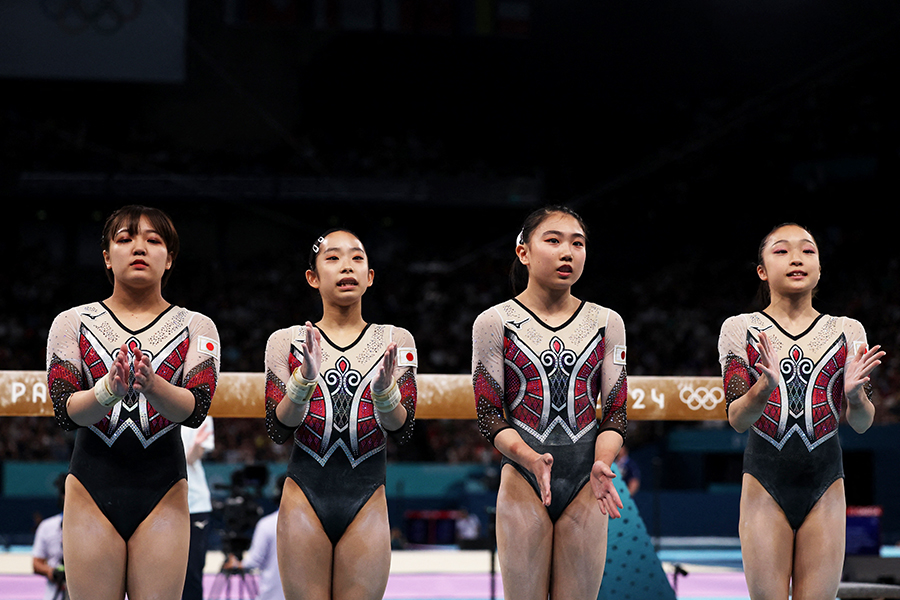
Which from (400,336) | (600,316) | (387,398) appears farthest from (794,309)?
(387,398)

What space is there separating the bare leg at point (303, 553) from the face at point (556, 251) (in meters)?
1.34

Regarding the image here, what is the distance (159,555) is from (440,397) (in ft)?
7.07

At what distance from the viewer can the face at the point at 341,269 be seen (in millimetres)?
4094

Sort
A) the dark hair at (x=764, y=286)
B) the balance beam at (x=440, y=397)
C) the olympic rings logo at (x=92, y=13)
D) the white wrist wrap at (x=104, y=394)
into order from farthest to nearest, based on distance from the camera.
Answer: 1. the olympic rings logo at (x=92, y=13)
2. the balance beam at (x=440, y=397)
3. the dark hair at (x=764, y=286)
4. the white wrist wrap at (x=104, y=394)

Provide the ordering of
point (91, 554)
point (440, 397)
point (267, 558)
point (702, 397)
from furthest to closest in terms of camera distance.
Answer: point (267, 558), point (702, 397), point (440, 397), point (91, 554)

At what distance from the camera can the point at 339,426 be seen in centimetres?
396

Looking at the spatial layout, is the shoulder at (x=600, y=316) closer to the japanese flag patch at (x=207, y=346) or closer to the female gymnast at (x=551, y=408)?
the female gymnast at (x=551, y=408)

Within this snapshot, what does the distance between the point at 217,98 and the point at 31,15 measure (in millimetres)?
5925

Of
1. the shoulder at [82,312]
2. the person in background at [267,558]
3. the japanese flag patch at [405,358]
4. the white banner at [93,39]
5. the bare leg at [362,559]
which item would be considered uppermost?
the white banner at [93,39]

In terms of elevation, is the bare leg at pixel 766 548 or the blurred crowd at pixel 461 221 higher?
the blurred crowd at pixel 461 221

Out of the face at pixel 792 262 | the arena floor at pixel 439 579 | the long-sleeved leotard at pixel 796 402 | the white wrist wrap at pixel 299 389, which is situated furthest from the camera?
the arena floor at pixel 439 579

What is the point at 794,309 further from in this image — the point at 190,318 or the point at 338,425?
the point at 190,318

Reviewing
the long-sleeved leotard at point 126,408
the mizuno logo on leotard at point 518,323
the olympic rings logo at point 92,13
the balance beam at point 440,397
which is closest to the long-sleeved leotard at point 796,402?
the mizuno logo on leotard at point 518,323

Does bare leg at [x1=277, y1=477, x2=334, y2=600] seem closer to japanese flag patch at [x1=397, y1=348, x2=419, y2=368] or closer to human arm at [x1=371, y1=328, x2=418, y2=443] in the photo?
human arm at [x1=371, y1=328, x2=418, y2=443]
